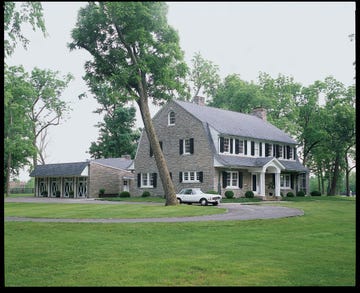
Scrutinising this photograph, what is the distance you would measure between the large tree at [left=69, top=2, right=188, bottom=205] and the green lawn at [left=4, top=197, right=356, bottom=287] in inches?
440

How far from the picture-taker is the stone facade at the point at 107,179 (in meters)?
50.4

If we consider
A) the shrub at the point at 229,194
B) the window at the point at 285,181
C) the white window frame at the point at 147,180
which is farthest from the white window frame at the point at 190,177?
the window at the point at 285,181

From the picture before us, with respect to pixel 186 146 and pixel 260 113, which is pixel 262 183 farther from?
pixel 260 113

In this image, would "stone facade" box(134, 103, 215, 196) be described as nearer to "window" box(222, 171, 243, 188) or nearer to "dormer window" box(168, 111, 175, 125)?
"dormer window" box(168, 111, 175, 125)

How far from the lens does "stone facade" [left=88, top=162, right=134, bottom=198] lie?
50375 mm

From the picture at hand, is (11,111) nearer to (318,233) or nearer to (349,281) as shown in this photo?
(318,233)

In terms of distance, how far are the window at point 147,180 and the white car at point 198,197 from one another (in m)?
10.3

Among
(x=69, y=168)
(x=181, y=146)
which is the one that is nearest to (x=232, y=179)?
(x=181, y=146)

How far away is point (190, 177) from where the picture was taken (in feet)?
131

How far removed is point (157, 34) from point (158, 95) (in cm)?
485

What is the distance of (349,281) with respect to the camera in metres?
8.19

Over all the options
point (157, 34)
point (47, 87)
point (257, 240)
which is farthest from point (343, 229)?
point (47, 87)

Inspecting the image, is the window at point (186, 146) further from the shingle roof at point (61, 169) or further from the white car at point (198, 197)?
the shingle roof at point (61, 169)

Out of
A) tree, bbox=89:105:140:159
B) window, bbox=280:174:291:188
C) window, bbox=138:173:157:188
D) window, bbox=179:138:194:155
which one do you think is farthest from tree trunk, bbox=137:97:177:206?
tree, bbox=89:105:140:159
